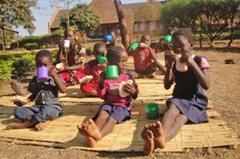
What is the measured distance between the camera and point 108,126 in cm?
485

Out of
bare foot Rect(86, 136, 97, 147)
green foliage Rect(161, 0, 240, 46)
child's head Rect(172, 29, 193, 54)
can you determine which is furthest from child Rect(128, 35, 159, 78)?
green foliage Rect(161, 0, 240, 46)

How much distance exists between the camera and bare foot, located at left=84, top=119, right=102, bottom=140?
4.19 metres

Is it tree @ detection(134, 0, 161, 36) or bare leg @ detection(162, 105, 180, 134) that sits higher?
tree @ detection(134, 0, 161, 36)

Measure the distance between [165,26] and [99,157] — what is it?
2165cm

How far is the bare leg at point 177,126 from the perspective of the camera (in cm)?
440

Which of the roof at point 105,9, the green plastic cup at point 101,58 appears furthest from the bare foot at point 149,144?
the roof at point 105,9

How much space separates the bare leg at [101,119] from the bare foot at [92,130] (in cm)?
37

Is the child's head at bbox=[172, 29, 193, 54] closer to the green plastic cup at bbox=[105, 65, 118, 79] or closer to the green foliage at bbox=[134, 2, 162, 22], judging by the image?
the green plastic cup at bbox=[105, 65, 118, 79]

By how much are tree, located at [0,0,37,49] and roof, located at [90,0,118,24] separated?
1263 cm

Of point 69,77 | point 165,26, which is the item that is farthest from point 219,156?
point 165,26

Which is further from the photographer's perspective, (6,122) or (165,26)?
(165,26)

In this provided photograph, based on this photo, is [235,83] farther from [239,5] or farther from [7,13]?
[7,13]

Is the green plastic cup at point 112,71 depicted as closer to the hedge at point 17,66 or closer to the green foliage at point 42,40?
the hedge at point 17,66

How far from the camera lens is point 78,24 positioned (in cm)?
4719
